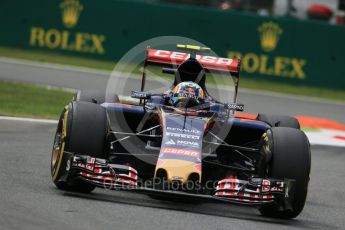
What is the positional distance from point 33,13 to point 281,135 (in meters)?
18.3

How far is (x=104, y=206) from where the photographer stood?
8578 mm

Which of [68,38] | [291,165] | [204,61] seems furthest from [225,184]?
[68,38]

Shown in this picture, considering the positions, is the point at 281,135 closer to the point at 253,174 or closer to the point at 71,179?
the point at 253,174

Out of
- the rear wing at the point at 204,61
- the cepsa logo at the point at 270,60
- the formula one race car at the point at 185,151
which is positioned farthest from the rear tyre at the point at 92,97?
the cepsa logo at the point at 270,60

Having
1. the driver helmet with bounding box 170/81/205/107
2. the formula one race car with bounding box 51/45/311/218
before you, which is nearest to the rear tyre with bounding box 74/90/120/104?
the formula one race car with bounding box 51/45/311/218

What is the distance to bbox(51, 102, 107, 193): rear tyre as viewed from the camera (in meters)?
9.15

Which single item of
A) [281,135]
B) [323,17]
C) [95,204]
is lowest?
[95,204]

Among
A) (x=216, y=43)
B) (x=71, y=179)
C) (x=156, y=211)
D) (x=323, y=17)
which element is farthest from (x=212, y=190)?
(x=323, y=17)

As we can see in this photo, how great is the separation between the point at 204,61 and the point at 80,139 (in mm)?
2795

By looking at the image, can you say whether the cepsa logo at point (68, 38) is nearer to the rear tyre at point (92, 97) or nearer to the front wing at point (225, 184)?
the rear tyre at point (92, 97)

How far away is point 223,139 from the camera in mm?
10305

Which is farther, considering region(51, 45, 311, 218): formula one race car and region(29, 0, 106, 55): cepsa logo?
region(29, 0, 106, 55): cepsa logo

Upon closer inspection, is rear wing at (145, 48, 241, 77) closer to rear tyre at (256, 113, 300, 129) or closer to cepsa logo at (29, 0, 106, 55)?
rear tyre at (256, 113, 300, 129)

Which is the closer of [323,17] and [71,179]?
[71,179]
